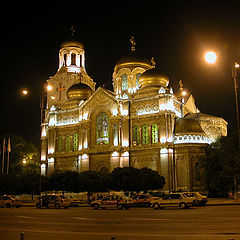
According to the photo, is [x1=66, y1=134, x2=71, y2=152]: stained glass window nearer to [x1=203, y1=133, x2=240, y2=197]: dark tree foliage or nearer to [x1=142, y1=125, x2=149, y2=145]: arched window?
[x1=142, y1=125, x2=149, y2=145]: arched window

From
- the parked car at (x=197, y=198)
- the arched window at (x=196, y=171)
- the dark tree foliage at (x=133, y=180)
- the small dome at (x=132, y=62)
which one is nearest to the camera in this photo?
the parked car at (x=197, y=198)

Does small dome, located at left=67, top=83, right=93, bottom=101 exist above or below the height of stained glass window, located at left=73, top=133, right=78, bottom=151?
above

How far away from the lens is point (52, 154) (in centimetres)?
6169

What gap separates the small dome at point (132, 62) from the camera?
208ft

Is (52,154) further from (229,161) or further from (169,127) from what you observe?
(229,161)

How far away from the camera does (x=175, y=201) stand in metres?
29.4

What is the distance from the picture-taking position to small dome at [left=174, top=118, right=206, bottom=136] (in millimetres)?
52062

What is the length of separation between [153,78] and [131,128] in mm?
8759

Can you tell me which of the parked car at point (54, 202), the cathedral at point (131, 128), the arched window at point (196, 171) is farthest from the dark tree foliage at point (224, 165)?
the parked car at point (54, 202)

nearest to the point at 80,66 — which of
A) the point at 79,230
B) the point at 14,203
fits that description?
the point at 14,203

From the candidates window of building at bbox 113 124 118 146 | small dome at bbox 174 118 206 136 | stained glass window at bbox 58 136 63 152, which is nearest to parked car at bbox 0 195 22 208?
window of building at bbox 113 124 118 146

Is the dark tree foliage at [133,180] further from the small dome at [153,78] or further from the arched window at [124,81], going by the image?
the arched window at [124,81]

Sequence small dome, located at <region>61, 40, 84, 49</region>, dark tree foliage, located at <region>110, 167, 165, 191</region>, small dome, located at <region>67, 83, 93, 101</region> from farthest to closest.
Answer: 1. small dome, located at <region>61, 40, 84, 49</region>
2. small dome, located at <region>67, 83, 93, 101</region>
3. dark tree foliage, located at <region>110, 167, 165, 191</region>

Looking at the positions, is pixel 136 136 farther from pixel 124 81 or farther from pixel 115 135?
pixel 124 81
